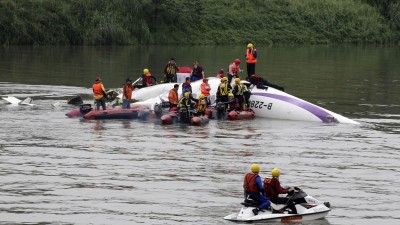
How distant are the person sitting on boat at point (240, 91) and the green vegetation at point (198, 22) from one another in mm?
57711

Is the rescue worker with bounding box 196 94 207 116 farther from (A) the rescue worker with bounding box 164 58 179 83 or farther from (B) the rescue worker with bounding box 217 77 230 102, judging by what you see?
(A) the rescue worker with bounding box 164 58 179 83

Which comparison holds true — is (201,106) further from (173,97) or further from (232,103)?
(232,103)

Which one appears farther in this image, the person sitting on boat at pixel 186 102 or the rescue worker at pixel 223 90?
the rescue worker at pixel 223 90

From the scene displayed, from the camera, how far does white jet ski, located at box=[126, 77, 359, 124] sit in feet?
155

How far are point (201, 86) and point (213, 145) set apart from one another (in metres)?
10.1

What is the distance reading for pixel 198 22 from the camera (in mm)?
118500

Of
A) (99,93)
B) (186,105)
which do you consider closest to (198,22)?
(99,93)

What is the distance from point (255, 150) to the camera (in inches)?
1528

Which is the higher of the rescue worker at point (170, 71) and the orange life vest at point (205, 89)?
the rescue worker at point (170, 71)

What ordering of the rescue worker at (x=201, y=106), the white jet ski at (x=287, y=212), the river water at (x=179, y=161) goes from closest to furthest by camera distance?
the white jet ski at (x=287, y=212), the river water at (x=179, y=161), the rescue worker at (x=201, y=106)

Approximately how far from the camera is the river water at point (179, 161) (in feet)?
92.4

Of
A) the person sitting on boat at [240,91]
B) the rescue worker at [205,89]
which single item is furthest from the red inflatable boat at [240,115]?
the rescue worker at [205,89]

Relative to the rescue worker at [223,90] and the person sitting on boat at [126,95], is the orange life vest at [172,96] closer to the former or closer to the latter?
the rescue worker at [223,90]

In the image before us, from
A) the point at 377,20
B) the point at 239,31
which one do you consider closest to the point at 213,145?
the point at 239,31
